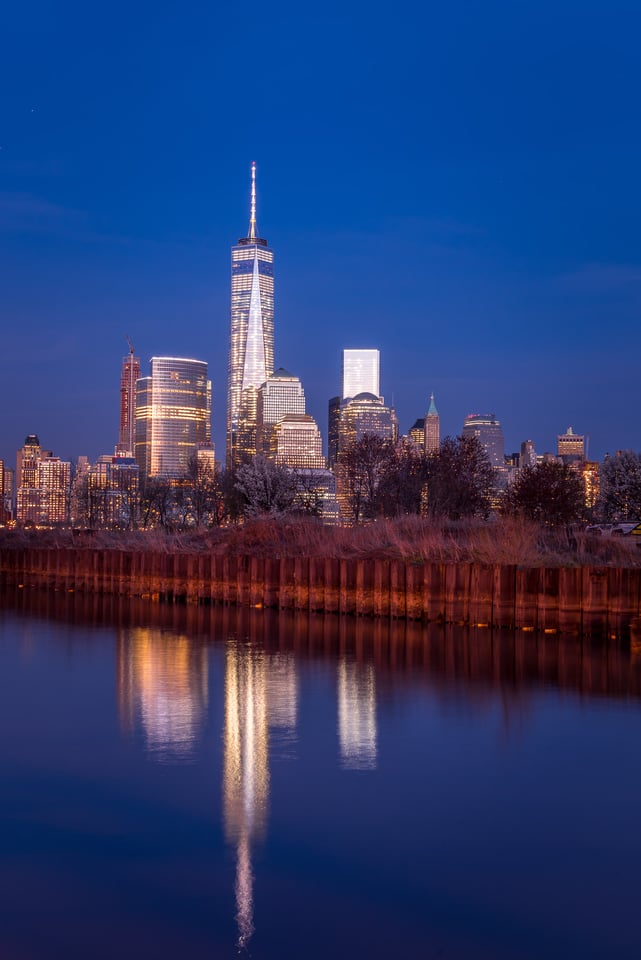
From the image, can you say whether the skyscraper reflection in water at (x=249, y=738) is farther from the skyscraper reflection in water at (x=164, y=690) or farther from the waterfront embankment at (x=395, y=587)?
the waterfront embankment at (x=395, y=587)

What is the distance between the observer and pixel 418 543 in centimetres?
2731

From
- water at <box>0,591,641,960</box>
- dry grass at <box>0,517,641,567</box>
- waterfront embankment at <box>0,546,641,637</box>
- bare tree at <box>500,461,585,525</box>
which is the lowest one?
water at <box>0,591,641,960</box>

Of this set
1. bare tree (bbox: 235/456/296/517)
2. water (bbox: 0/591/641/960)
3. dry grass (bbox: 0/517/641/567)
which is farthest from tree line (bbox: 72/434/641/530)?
water (bbox: 0/591/641/960)

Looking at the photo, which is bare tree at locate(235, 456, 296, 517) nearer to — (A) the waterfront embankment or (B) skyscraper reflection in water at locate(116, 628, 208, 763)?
(A) the waterfront embankment

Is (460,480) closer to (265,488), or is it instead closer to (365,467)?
(365,467)

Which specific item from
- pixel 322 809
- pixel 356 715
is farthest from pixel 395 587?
pixel 322 809

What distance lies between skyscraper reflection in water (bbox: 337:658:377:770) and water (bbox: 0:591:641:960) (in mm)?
58

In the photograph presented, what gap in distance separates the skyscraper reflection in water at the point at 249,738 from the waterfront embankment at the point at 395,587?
566cm

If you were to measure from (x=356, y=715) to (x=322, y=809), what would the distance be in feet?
13.8

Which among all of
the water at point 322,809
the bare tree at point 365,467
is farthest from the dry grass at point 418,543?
the bare tree at point 365,467

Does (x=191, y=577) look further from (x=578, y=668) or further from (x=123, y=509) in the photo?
(x=123, y=509)

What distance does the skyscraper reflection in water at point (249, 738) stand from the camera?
7918mm

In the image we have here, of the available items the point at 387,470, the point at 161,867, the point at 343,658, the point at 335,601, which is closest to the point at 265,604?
the point at 335,601

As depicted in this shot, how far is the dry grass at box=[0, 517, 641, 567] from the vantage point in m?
25.0
